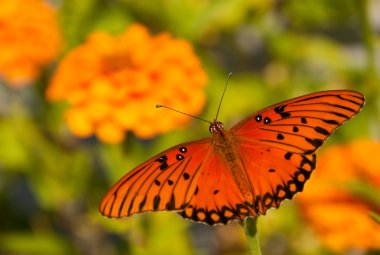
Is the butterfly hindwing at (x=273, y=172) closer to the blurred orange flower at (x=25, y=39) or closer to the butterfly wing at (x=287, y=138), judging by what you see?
the butterfly wing at (x=287, y=138)

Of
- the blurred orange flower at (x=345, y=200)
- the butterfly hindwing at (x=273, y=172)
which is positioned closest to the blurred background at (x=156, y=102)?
the blurred orange flower at (x=345, y=200)

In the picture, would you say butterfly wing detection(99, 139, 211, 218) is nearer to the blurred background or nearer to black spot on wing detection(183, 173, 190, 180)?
black spot on wing detection(183, 173, 190, 180)

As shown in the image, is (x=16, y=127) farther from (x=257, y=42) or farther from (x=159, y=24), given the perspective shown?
(x=257, y=42)

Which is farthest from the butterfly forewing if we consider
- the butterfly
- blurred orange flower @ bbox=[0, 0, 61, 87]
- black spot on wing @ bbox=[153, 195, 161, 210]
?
blurred orange flower @ bbox=[0, 0, 61, 87]

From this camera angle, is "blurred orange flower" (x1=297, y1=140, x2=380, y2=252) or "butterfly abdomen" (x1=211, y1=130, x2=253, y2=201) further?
"blurred orange flower" (x1=297, y1=140, x2=380, y2=252)

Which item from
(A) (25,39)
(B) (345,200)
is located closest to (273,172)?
(B) (345,200)

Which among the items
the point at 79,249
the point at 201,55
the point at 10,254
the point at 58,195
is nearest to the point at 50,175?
the point at 58,195

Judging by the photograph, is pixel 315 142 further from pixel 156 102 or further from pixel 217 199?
pixel 156 102
